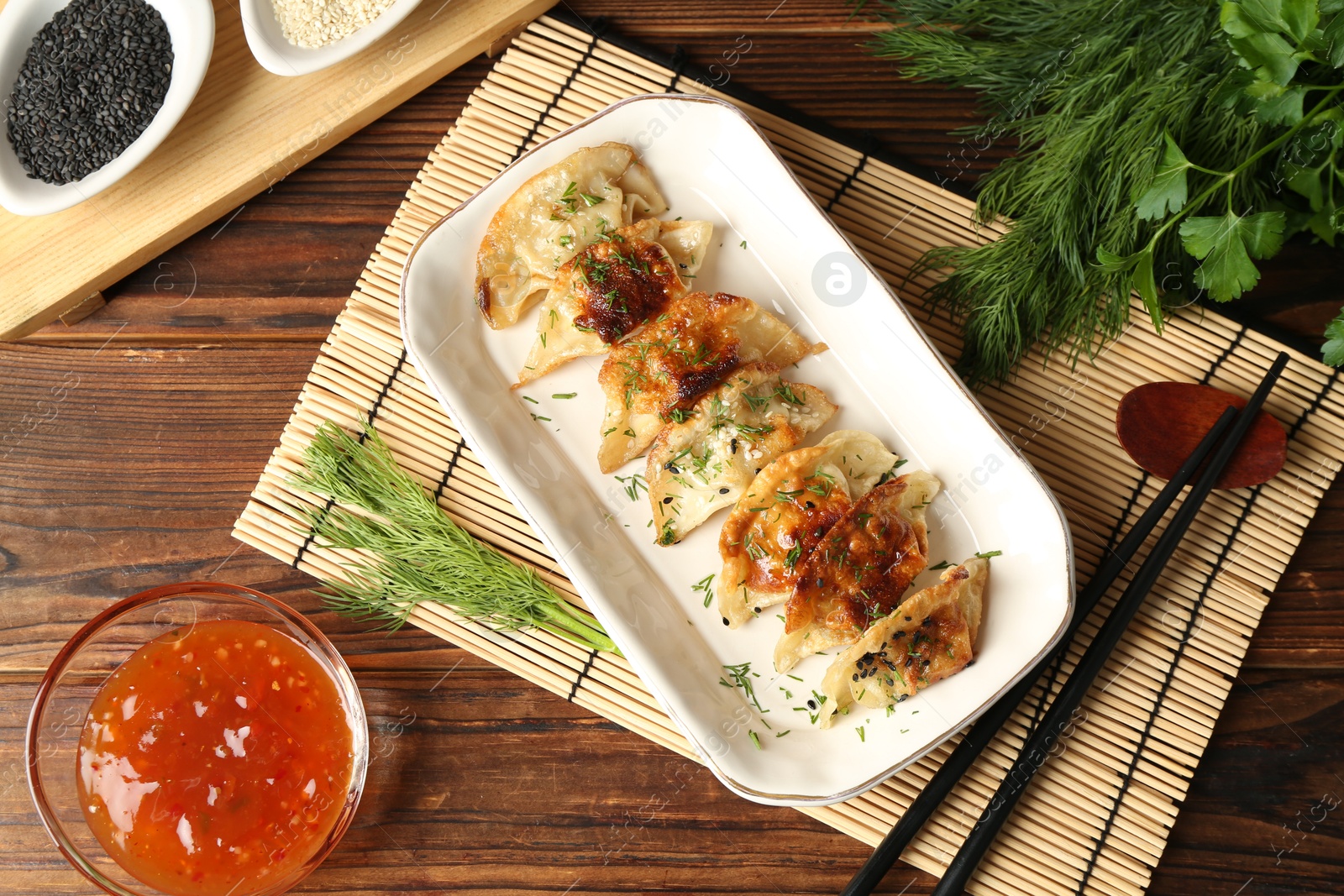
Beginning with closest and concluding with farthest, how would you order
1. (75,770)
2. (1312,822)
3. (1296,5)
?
(1296,5)
(75,770)
(1312,822)

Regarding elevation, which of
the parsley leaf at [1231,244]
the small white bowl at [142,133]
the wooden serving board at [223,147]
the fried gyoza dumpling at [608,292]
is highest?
the small white bowl at [142,133]

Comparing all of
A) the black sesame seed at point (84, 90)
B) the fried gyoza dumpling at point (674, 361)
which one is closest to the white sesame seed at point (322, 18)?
the black sesame seed at point (84, 90)

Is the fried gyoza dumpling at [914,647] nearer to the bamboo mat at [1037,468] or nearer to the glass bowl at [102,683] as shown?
the bamboo mat at [1037,468]

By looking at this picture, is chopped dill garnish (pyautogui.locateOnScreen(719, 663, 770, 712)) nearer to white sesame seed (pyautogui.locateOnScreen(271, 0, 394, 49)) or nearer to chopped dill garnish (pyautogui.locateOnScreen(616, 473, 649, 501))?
chopped dill garnish (pyautogui.locateOnScreen(616, 473, 649, 501))

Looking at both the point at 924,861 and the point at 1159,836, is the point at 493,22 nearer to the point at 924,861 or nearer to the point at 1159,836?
the point at 924,861

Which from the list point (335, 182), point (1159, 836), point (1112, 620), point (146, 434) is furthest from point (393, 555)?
point (1159, 836)

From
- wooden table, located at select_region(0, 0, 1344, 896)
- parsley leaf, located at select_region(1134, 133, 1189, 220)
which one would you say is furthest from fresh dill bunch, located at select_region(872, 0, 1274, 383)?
wooden table, located at select_region(0, 0, 1344, 896)
